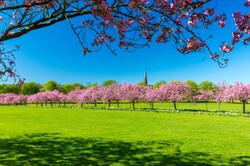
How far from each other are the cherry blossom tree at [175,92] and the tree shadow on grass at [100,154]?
45515 mm

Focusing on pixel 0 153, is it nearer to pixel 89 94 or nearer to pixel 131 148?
pixel 131 148

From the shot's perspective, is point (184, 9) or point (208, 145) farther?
point (208, 145)

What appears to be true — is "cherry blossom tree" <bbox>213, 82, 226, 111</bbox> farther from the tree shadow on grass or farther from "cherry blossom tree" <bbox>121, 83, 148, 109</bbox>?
the tree shadow on grass

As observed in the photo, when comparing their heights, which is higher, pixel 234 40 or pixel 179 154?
pixel 234 40

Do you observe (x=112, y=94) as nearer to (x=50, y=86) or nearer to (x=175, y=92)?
(x=175, y=92)

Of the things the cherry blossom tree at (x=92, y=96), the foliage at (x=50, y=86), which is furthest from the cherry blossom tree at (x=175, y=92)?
the foliage at (x=50, y=86)

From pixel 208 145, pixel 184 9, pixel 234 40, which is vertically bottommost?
pixel 208 145

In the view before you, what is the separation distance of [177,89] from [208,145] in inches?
1846

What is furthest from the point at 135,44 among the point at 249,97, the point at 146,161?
the point at 249,97

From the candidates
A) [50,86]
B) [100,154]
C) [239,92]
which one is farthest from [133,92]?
[50,86]

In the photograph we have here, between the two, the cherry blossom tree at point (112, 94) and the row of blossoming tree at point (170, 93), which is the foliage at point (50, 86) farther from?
the cherry blossom tree at point (112, 94)

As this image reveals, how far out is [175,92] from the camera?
61469mm

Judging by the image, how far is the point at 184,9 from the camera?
7.58 metres

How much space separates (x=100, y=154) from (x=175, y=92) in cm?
4991
